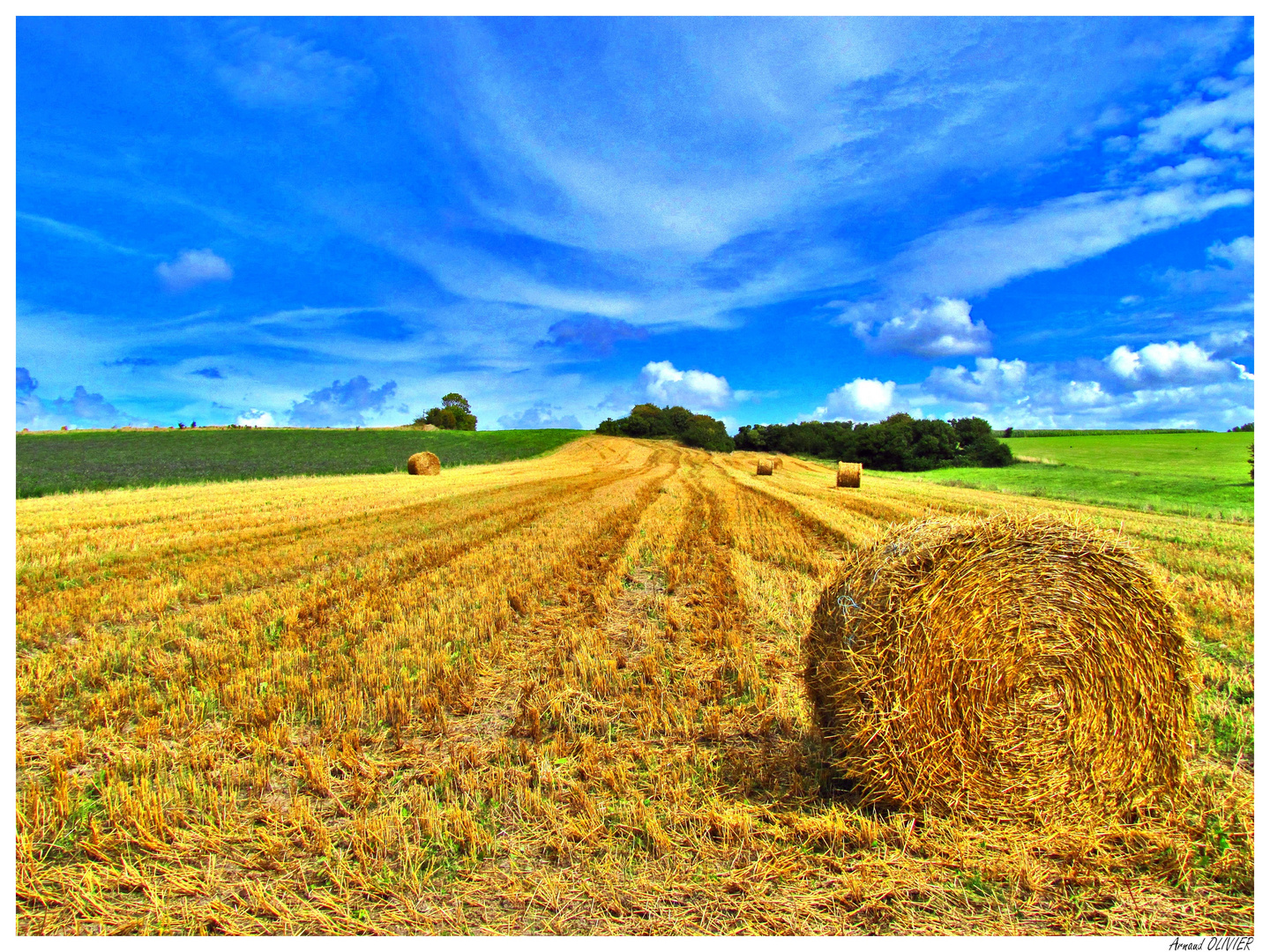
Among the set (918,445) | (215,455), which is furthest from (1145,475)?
(215,455)

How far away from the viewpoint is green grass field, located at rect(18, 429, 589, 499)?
1094 inches

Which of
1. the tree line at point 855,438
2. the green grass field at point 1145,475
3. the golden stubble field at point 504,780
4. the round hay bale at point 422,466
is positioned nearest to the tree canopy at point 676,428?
the tree line at point 855,438

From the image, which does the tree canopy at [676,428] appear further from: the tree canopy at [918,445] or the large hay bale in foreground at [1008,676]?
the large hay bale in foreground at [1008,676]

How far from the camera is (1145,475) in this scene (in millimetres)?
31625

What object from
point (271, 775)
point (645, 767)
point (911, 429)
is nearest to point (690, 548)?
point (645, 767)

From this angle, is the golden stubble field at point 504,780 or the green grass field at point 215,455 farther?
the green grass field at point 215,455

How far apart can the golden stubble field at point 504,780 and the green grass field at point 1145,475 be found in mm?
16373

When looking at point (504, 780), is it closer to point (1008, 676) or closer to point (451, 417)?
point (1008, 676)

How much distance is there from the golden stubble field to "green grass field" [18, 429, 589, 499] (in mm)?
21423

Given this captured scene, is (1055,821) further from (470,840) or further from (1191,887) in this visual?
(470,840)

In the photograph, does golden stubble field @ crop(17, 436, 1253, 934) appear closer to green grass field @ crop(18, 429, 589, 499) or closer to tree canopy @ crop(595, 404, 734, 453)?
green grass field @ crop(18, 429, 589, 499)

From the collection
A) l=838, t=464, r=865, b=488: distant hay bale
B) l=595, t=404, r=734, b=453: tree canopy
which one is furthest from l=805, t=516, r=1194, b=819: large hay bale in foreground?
l=595, t=404, r=734, b=453: tree canopy

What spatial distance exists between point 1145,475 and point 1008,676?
3602 cm

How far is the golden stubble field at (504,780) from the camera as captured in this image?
3.20 meters
